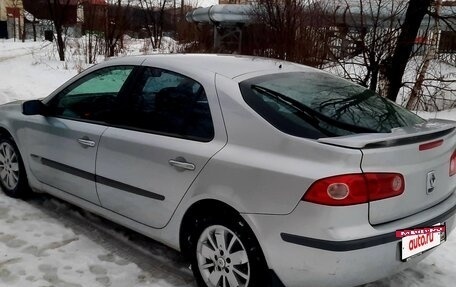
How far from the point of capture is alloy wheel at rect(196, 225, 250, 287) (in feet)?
8.98

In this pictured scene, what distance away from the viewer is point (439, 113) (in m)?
9.98

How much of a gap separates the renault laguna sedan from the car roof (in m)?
0.01

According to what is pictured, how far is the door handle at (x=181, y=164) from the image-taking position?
9.42 feet

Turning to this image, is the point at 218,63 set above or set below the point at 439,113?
above

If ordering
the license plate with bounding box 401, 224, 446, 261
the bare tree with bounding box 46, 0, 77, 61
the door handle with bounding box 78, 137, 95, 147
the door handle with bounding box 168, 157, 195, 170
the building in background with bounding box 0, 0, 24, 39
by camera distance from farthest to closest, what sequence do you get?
1. the building in background with bounding box 0, 0, 24, 39
2. the bare tree with bounding box 46, 0, 77, 61
3. the door handle with bounding box 78, 137, 95, 147
4. the door handle with bounding box 168, 157, 195, 170
5. the license plate with bounding box 401, 224, 446, 261

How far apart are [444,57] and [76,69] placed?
467 inches

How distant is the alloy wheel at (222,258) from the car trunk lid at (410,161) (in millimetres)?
766

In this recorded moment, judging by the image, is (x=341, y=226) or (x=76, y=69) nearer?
(x=341, y=226)

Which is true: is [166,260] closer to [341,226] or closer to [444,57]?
[341,226]

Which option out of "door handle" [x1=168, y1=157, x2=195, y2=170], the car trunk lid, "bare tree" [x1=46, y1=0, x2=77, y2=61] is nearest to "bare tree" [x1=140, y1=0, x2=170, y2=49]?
"bare tree" [x1=46, y1=0, x2=77, y2=61]

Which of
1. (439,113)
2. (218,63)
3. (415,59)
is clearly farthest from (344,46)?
(218,63)

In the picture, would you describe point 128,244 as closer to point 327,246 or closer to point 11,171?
point 11,171

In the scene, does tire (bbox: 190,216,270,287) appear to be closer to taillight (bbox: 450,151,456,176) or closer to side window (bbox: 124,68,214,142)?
side window (bbox: 124,68,214,142)


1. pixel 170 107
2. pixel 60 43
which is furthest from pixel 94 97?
pixel 60 43
